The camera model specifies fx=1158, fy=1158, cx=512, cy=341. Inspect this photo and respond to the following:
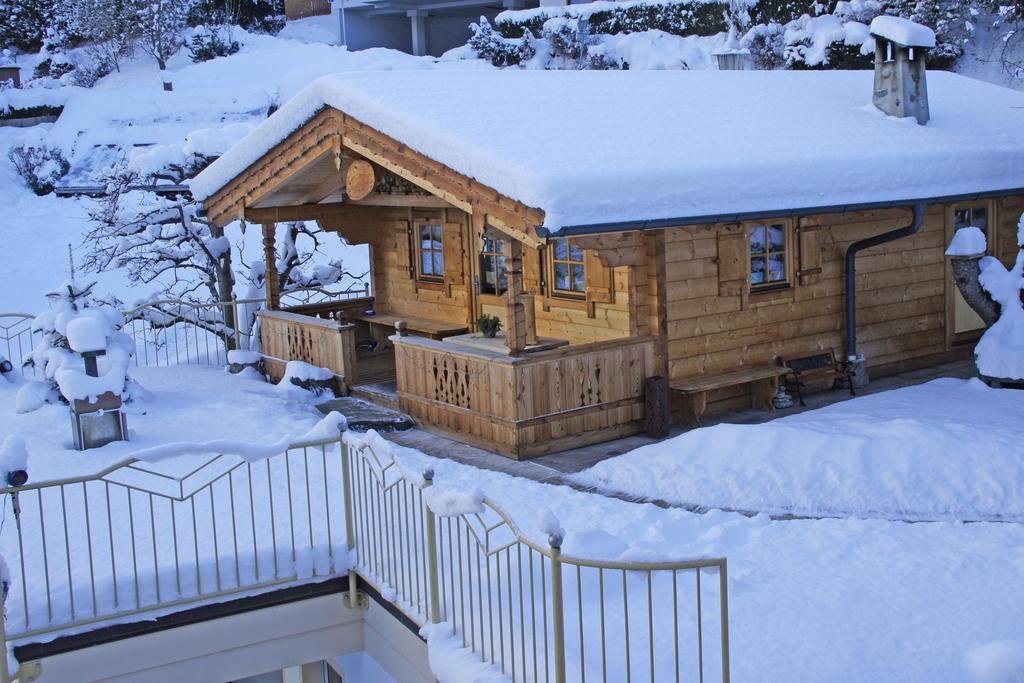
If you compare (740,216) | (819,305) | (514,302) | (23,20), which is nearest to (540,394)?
(514,302)

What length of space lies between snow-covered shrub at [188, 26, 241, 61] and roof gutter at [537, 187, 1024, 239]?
3401 centimetres

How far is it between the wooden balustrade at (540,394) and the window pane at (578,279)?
59.7 inches

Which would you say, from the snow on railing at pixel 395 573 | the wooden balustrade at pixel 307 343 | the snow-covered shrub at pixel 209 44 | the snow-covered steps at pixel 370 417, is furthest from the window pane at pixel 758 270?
the snow-covered shrub at pixel 209 44

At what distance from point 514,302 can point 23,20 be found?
3975cm

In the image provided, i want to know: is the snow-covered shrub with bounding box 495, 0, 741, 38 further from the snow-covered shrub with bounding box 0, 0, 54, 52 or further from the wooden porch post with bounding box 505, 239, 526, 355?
the wooden porch post with bounding box 505, 239, 526, 355

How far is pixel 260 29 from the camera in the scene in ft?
158

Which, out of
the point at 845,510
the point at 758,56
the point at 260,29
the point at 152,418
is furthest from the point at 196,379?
the point at 260,29

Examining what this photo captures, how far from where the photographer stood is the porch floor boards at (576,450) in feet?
35.6

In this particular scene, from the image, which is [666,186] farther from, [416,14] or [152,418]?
[416,14]

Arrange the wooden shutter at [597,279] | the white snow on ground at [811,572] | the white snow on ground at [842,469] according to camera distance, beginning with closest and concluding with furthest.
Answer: the white snow on ground at [811,572] → the white snow on ground at [842,469] → the wooden shutter at [597,279]

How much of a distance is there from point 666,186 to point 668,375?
92.0 inches

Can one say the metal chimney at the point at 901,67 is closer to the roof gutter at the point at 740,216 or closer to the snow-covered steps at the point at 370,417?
the roof gutter at the point at 740,216

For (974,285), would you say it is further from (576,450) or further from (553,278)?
(576,450)

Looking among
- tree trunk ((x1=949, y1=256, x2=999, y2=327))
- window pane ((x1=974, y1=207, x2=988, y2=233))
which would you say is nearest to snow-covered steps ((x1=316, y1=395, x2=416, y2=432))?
tree trunk ((x1=949, y1=256, x2=999, y2=327))
